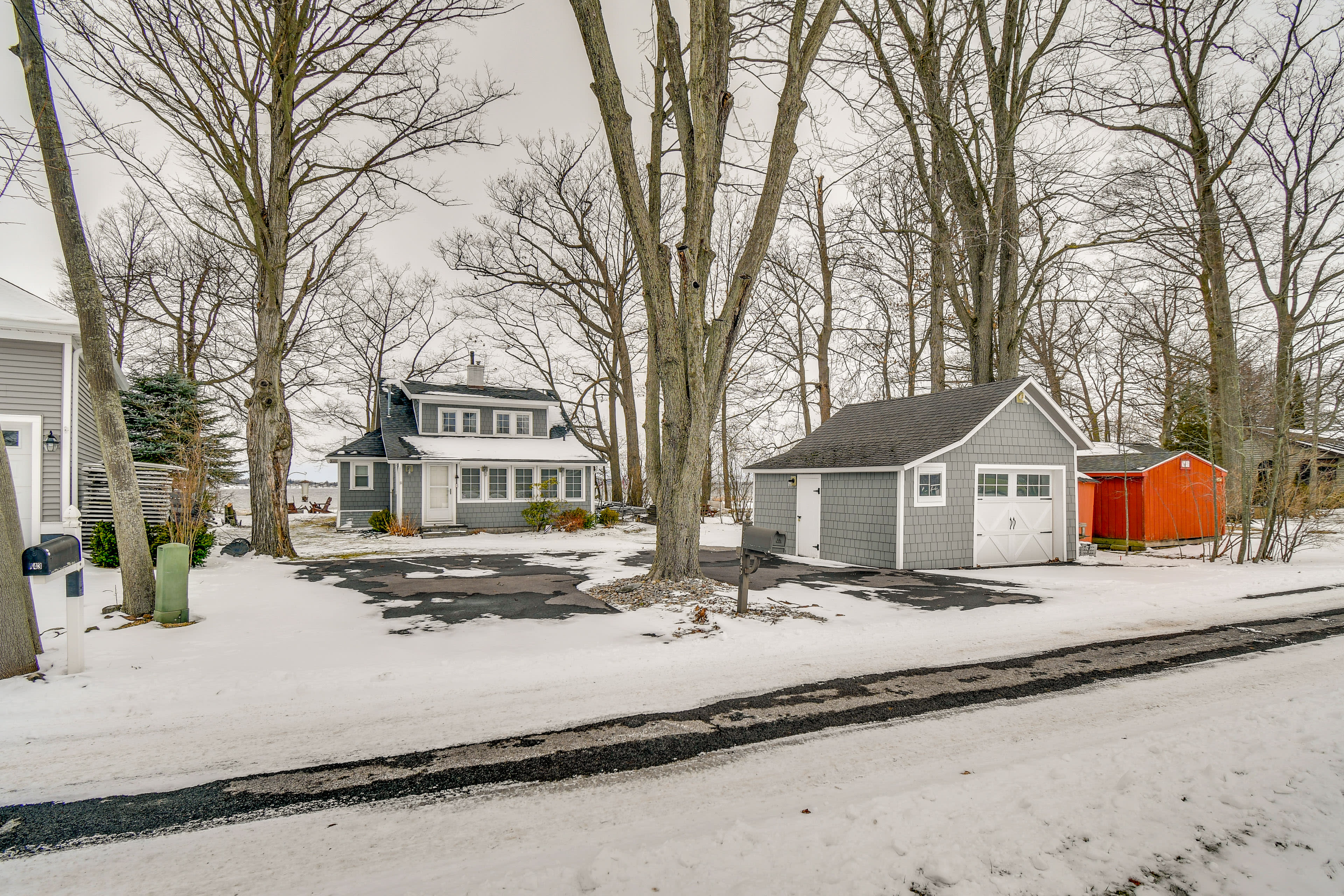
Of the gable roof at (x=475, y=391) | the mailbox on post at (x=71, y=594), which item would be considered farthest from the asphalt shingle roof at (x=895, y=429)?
the gable roof at (x=475, y=391)

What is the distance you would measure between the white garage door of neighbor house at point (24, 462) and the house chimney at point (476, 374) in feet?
50.7

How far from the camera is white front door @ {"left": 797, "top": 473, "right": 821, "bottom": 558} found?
13.9 meters

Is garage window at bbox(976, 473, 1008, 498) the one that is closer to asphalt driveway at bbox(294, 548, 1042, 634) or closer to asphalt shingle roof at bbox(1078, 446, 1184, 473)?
asphalt driveway at bbox(294, 548, 1042, 634)

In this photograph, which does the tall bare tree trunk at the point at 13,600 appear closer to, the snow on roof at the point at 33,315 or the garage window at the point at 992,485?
the snow on roof at the point at 33,315

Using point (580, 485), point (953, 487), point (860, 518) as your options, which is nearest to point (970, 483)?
point (953, 487)

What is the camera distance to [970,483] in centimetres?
1232

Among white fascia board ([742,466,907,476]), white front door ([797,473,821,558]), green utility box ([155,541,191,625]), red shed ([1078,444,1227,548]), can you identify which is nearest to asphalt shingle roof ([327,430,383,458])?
white fascia board ([742,466,907,476])

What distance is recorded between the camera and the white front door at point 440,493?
20.5 metres

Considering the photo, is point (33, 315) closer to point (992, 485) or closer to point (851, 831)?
point (851, 831)

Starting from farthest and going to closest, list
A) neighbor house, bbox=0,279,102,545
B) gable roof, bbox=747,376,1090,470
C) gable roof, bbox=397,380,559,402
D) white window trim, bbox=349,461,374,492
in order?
1. gable roof, bbox=397,380,559,402
2. white window trim, bbox=349,461,374,492
3. gable roof, bbox=747,376,1090,470
4. neighbor house, bbox=0,279,102,545

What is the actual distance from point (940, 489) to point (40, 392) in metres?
16.0

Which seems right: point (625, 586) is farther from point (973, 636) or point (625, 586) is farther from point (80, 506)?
point (80, 506)

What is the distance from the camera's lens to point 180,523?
31.1 ft

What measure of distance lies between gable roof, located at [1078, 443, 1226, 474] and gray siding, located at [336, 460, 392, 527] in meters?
22.2
